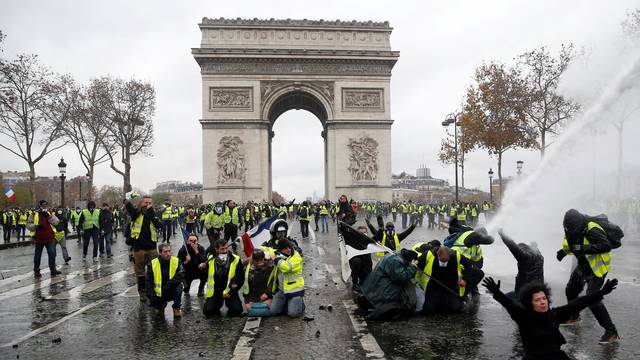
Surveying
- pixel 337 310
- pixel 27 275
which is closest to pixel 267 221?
pixel 337 310

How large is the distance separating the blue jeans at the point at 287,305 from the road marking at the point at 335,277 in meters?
2.27

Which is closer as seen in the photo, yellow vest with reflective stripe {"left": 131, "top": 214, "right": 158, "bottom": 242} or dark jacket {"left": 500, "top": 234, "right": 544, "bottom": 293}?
dark jacket {"left": 500, "top": 234, "right": 544, "bottom": 293}

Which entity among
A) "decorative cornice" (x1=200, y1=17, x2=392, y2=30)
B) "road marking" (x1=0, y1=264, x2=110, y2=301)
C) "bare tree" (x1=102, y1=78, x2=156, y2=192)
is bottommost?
"road marking" (x1=0, y1=264, x2=110, y2=301)

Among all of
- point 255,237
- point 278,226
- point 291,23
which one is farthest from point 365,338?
point 291,23

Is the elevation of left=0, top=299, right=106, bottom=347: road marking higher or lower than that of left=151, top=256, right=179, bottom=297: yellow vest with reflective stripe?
lower

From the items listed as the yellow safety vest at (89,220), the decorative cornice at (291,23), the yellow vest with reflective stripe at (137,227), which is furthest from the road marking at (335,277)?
the decorative cornice at (291,23)

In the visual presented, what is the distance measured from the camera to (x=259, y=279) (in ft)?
26.1

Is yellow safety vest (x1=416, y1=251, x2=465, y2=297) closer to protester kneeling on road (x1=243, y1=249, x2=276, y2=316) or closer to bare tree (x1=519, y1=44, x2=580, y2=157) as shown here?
protester kneeling on road (x1=243, y1=249, x2=276, y2=316)

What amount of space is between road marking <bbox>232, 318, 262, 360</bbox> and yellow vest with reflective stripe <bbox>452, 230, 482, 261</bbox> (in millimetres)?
3168

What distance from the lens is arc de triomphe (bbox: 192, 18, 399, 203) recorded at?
4175 cm

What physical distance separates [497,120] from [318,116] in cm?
2273

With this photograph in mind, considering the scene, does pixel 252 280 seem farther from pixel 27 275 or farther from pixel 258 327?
pixel 27 275

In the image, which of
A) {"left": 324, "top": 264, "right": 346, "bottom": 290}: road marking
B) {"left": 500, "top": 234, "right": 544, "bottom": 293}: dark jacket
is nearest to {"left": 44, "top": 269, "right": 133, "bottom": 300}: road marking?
{"left": 324, "top": 264, "right": 346, "bottom": 290}: road marking

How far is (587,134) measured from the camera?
8906 mm
